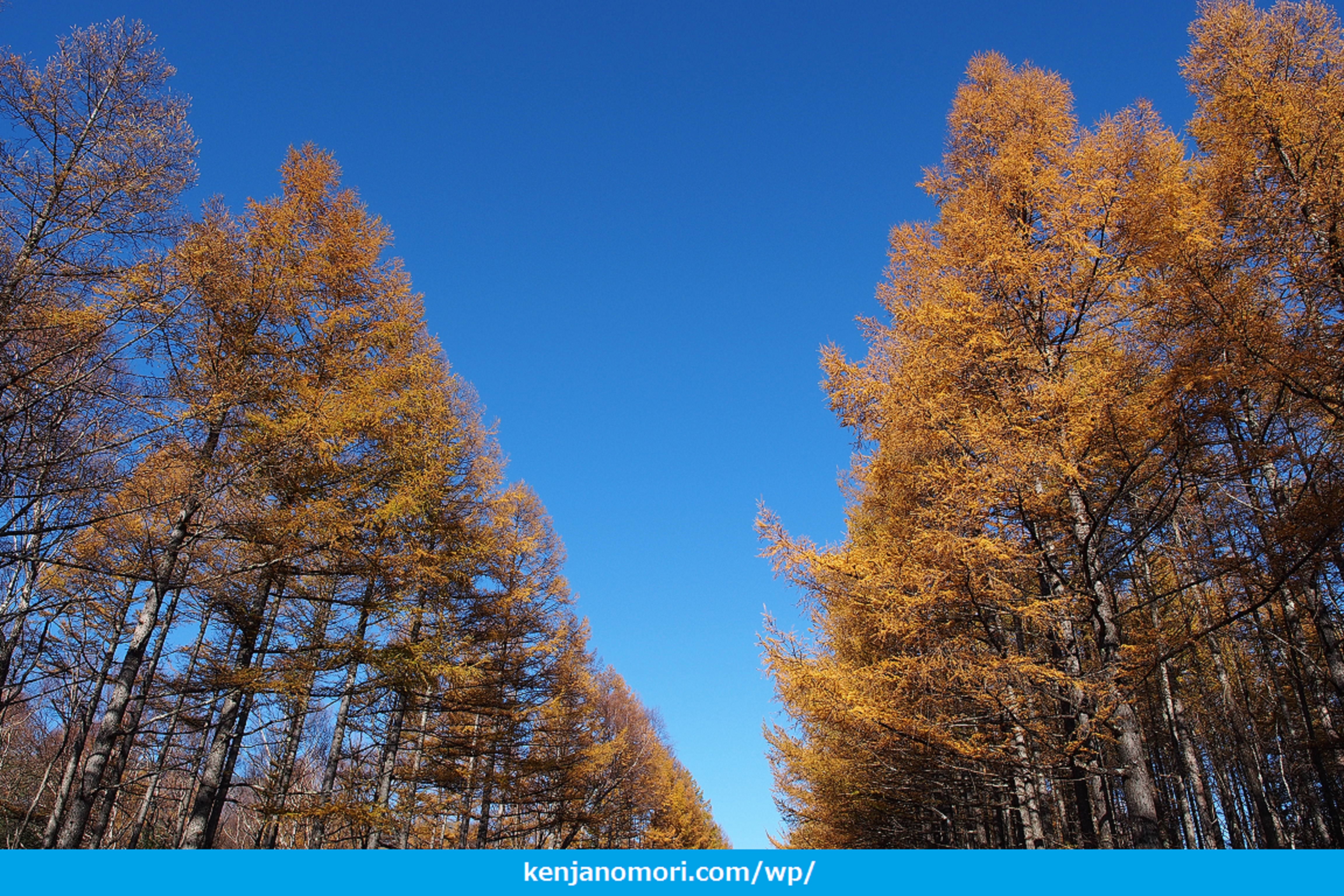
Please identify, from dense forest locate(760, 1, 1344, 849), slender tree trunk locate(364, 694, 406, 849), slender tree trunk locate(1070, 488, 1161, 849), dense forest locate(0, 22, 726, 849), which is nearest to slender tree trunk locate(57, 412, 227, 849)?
dense forest locate(0, 22, 726, 849)

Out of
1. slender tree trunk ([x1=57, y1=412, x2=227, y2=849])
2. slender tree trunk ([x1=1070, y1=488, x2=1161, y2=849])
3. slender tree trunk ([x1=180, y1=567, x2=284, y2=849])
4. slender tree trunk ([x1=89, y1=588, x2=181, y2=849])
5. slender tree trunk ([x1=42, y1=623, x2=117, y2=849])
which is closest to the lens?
slender tree trunk ([x1=1070, y1=488, x2=1161, y2=849])

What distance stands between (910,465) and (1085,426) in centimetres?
202

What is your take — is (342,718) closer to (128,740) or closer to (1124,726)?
(128,740)

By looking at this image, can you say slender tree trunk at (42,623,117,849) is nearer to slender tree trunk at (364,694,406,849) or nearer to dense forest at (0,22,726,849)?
dense forest at (0,22,726,849)

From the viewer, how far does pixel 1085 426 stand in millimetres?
6422

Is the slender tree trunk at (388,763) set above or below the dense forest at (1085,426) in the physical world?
below

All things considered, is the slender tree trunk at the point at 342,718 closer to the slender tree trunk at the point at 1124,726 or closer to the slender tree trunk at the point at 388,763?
the slender tree trunk at the point at 388,763

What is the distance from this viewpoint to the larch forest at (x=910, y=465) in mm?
6012

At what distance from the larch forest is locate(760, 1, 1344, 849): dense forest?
47 mm

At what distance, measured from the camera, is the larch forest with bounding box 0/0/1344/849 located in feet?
19.7

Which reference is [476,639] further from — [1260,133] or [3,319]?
[1260,133]

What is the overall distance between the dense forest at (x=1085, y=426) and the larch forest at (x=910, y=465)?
0.05 metres

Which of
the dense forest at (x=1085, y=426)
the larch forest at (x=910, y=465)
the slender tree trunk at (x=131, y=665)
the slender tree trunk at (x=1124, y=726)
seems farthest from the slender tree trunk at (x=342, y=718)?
the slender tree trunk at (x=1124, y=726)

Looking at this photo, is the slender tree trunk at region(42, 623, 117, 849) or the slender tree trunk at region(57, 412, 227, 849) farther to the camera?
the slender tree trunk at region(42, 623, 117, 849)
